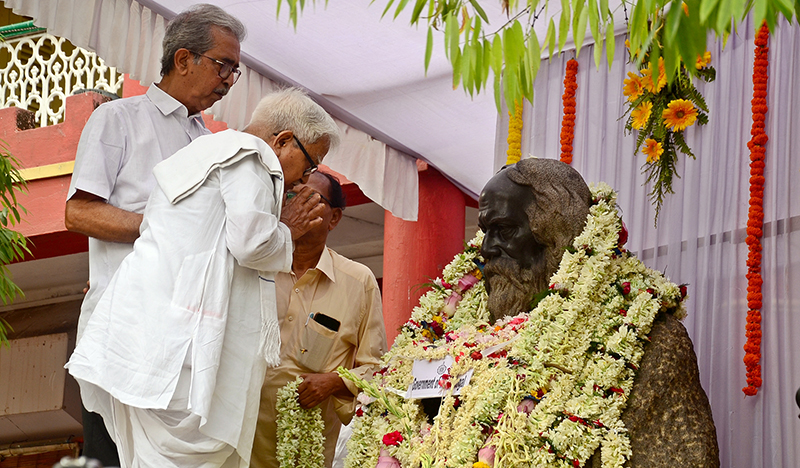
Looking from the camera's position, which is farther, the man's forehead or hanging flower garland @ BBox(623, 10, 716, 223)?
the man's forehead

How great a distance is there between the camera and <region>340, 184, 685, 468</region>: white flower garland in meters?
3.15

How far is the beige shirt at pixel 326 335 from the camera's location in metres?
4.00

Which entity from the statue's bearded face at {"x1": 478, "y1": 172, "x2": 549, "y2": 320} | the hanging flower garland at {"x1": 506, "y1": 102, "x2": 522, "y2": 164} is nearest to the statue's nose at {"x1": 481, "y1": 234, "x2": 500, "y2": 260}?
the statue's bearded face at {"x1": 478, "y1": 172, "x2": 549, "y2": 320}

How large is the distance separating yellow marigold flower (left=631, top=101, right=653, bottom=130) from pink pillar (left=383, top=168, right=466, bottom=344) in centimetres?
240

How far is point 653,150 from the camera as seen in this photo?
432 cm

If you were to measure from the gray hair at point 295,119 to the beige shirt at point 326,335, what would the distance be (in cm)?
91

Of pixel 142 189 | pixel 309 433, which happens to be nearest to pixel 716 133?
pixel 309 433

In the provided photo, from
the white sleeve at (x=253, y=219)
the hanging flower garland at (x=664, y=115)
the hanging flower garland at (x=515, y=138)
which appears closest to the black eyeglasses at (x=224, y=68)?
the white sleeve at (x=253, y=219)

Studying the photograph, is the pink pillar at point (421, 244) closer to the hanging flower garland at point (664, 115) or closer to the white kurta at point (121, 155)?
the hanging flower garland at point (664, 115)

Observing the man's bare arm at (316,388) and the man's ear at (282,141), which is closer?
the man's ear at (282,141)

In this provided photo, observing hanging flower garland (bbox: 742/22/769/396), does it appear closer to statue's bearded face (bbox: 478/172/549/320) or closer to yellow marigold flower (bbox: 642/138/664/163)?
yellow marigold flower (bbox: 642/138/664/163)

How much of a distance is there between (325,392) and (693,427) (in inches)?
55.4

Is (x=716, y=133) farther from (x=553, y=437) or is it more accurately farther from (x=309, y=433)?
(x=309, y=433)

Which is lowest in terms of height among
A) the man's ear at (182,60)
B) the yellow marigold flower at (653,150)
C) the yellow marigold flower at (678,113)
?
the yellow marigold flower at (653,150)
